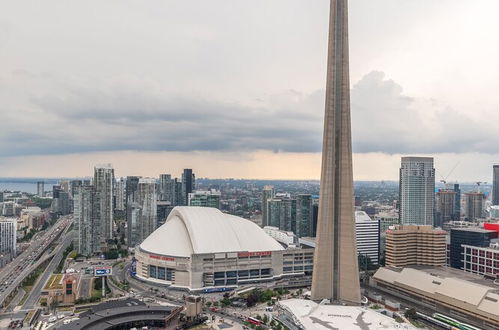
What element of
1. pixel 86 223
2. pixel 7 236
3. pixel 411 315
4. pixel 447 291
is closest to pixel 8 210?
pixel 7 236

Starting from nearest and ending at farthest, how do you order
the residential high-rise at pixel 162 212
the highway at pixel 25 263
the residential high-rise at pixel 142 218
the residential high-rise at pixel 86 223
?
the highway at pixel 25 263
the residential high-rise at pixel 86 223
the residential high-rise at pixel 142 218
the residential high-rise at pixel 162 212

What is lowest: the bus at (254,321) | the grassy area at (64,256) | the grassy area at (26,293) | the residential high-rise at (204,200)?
the grassy area at (64,256)

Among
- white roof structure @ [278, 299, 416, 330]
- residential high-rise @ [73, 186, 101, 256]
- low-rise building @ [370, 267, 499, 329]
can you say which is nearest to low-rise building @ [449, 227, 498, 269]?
low-rise building @ [370, 267, 499, 329]

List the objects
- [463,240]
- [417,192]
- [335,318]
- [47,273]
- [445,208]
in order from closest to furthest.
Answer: [335,318] < [463,240] < [47,273] < [417,192] < [445,208]

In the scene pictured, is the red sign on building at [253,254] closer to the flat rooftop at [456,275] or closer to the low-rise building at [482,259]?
the flat rooftop at [456,275]

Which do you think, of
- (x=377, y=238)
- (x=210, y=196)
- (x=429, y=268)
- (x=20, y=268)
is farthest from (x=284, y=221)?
(x=20, y=268)

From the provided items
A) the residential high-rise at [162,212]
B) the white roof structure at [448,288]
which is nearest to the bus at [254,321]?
the white roof structure at [448,288]

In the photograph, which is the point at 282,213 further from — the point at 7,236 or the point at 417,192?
the point at 7,236

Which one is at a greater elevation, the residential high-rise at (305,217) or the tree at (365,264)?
the residential high-rise at (305,217)
